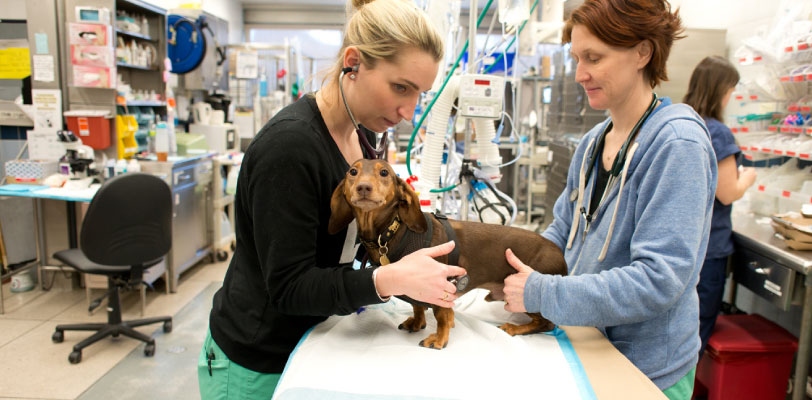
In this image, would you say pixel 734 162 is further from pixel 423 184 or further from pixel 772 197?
pixel 423 184

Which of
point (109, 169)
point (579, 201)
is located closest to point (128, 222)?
point (109, 169)

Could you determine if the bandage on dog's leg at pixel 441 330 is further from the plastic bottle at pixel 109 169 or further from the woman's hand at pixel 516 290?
the plastic bottle at pixel 109 169

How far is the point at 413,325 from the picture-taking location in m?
1.18

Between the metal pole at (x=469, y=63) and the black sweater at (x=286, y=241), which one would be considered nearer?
the black sweater at (x=286, y=241)

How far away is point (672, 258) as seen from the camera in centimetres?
100

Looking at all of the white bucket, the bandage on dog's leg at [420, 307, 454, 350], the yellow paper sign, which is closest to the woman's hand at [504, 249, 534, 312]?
the bandage on dog's leg at [420, 307, 454, 350]

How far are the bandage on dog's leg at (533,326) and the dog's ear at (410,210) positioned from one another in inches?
12.2

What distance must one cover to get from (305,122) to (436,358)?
534 millimetres

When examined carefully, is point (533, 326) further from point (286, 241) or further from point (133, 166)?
point (133, 166)

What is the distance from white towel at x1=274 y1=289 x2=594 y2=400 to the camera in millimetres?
909

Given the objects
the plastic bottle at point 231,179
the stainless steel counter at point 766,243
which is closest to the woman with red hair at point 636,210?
the stainless steel counter at point 766,243

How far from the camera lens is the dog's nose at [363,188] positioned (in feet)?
3.34

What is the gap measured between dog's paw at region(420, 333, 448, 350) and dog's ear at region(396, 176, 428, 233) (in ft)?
0.76

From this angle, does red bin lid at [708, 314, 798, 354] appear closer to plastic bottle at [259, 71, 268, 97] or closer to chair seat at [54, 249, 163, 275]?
chair seat at [54, 249, 163, 275]
